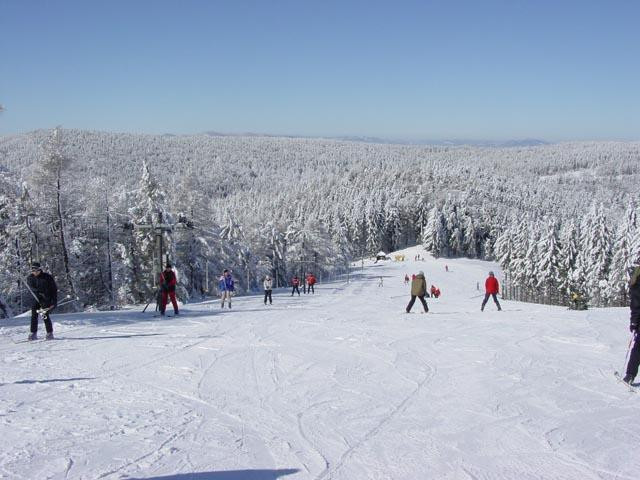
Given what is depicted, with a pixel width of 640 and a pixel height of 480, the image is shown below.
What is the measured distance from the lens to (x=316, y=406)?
7238 mm

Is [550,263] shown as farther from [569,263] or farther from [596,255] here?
[596,255]

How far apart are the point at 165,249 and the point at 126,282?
4143 mm

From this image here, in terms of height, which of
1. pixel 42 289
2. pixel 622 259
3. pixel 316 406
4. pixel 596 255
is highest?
pixel 42 289

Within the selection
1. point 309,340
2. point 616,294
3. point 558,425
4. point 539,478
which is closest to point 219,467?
point 539,478

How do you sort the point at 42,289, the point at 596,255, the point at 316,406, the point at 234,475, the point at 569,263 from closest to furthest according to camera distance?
the point at 234,475, the point at 316,406, the point at 42,289, the point at 596,255, the point at 569,263

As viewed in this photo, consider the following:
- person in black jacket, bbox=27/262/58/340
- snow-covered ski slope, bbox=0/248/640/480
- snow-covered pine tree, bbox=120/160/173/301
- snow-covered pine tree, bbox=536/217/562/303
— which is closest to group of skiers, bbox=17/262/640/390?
person in black jacket, bbox=27/262/58/340

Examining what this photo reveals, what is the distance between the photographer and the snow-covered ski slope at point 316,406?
5.22 m

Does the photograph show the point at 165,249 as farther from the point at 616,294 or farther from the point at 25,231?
the point at 616,294

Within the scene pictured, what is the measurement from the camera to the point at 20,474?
4.71m

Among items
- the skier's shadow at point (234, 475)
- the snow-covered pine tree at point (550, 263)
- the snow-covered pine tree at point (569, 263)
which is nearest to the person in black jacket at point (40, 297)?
the skier's shadow at point (234, 475)

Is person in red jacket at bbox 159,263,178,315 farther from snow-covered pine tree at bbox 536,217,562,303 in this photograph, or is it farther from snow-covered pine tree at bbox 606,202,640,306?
snow-covered pine tree at bbox 536,217,562,303

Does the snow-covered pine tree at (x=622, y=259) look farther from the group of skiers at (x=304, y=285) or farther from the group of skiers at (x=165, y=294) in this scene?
the group of skiers at (x=165, y=294)

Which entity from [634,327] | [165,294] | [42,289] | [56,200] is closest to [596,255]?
[56,200]

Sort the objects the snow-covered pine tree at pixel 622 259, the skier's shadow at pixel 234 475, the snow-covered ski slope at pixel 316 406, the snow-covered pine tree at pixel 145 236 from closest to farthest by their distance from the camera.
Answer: the skier's shadow at pixel 234 475, the snow-covered ski slope at pixel 316 406, the snow-covered pine tree at pixel 145 236, the snow-covered pine tree at pixel 622 259
